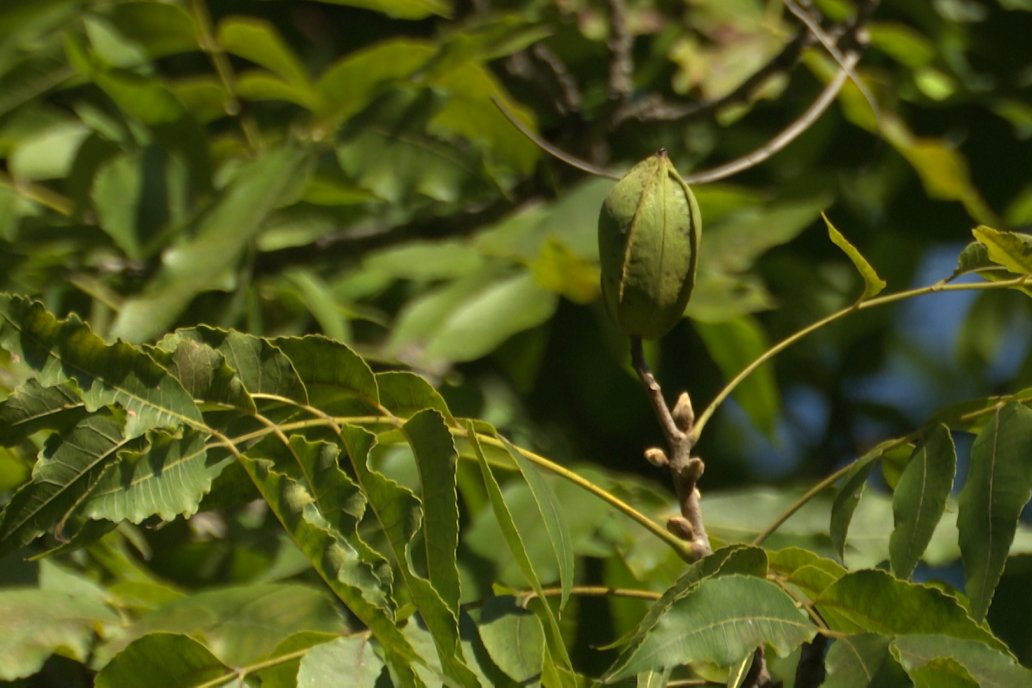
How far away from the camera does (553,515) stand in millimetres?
923

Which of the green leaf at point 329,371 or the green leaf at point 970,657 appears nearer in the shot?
the green leaf at point 970,657

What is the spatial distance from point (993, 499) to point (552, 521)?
0.31m

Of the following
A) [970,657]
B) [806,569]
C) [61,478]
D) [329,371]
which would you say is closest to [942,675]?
[970,657]

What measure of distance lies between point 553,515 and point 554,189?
104cm

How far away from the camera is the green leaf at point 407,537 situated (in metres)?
0.82

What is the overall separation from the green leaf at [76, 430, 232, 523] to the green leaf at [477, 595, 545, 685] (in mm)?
229

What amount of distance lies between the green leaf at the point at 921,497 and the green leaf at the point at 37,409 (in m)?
0.58

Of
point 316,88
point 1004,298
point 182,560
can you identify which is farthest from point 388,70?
point 1004,298

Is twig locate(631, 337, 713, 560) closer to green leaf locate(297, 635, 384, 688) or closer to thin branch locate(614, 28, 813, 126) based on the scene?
green leaf locate(297, 635, 384, 688)

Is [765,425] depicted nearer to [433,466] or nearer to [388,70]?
[388,70]

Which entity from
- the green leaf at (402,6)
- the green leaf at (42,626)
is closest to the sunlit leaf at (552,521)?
the green leaf at (42,626)

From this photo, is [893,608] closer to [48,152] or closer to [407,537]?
[407,537]

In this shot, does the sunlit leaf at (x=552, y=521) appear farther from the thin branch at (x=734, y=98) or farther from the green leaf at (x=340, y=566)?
the thin branch at (x=734, y=98)

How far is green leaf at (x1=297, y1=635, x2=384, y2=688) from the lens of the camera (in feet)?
2.82
